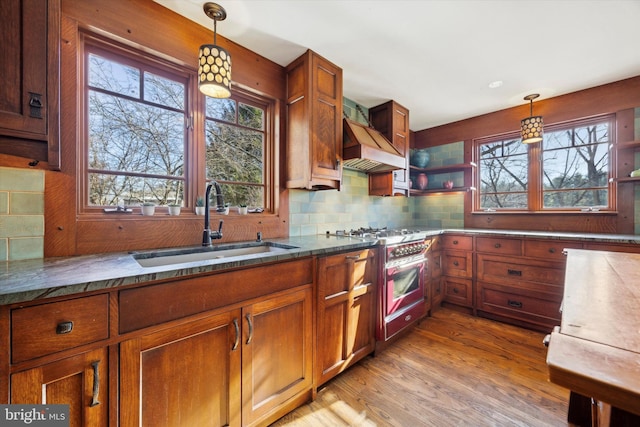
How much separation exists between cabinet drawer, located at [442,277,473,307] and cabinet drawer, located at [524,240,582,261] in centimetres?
69

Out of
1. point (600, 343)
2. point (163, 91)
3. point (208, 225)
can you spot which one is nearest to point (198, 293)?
point (208, 225)

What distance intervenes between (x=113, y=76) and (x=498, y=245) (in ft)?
12.0

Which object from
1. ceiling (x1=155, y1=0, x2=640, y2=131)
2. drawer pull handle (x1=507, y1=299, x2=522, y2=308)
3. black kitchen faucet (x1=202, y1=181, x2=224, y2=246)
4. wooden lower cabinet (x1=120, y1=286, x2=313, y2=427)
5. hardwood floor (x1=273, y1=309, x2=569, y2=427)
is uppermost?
ceiling (x1=155, y1=0, x2=640, y2=131)

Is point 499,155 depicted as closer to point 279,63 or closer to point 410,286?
point 410,286

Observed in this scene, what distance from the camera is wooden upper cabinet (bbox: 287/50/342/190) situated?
82.7 inches

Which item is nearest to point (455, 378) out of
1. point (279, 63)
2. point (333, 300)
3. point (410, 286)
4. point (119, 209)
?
point (410, 286)

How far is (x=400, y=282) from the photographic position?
2318 millimetres

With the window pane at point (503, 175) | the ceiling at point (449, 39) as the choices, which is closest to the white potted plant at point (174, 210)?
the ceiling at point (449, 39)

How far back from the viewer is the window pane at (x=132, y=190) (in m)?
1.51

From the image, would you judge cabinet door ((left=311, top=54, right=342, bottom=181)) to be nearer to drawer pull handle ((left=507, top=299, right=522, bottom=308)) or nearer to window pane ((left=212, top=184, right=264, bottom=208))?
window pane ((left=212, top=184, right=264, bottom=208))

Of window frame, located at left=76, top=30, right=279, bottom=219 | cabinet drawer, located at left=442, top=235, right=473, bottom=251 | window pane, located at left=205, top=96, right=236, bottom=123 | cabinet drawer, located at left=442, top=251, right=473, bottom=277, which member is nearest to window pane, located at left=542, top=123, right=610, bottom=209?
cabinet drawer, located at left=442, top=235, right=473, bottom=251

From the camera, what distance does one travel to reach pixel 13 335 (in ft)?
2.45

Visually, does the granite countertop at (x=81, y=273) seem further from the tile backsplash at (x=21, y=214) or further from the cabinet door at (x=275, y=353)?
the cabinet door at (x=275, y=353)

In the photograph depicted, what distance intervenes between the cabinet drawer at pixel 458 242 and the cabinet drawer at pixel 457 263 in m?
0.06
